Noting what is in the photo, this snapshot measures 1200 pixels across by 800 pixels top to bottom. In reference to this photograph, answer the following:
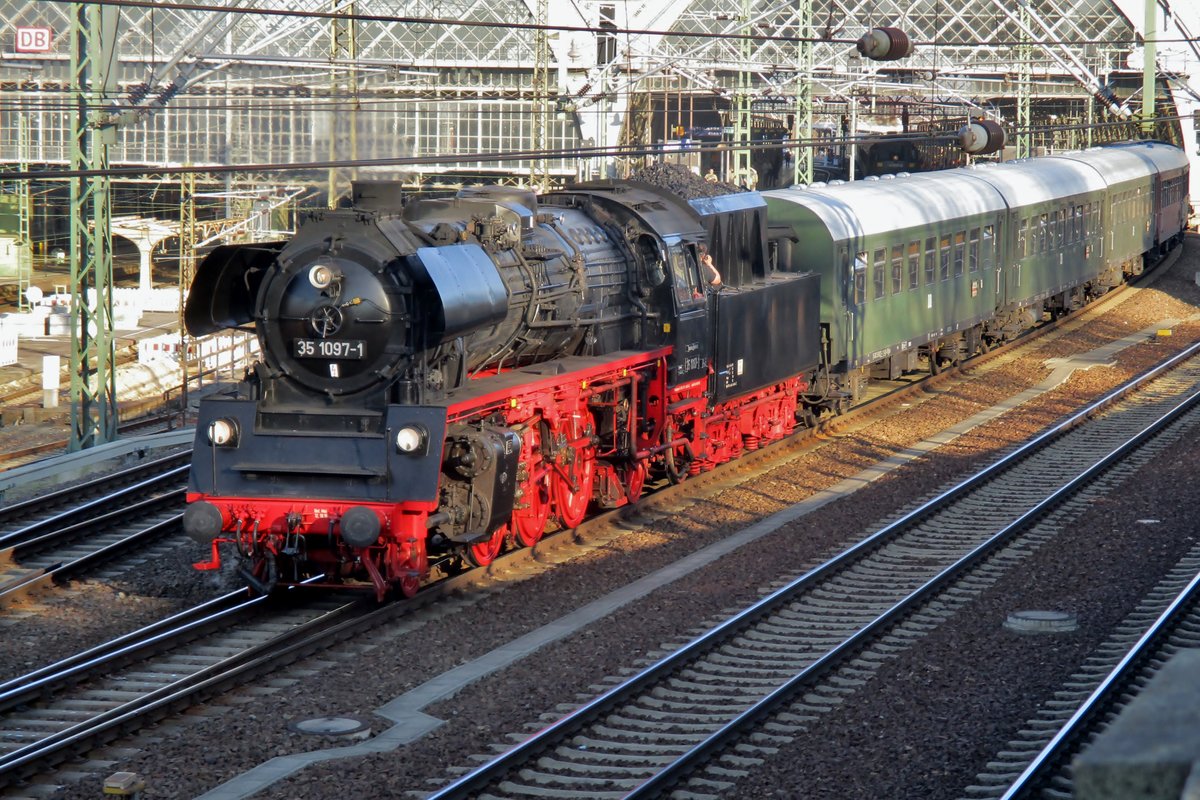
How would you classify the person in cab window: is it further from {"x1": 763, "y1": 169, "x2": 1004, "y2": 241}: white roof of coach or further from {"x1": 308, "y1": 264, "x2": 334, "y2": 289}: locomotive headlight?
{"x1": 308, "y1": 264, "x2": 334, "y2": 289}: locomotive headlight

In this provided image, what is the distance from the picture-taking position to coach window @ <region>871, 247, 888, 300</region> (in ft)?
71.1

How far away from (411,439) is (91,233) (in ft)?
36.0

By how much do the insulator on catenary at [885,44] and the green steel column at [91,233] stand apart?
9.60 meters

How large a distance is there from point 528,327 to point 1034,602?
4766 mm

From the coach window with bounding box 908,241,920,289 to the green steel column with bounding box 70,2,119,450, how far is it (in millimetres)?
11194

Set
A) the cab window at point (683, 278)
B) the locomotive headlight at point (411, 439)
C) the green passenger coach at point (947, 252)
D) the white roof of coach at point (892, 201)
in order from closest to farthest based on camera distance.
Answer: the locomotive headlight at point (411, 439), the cab window at point (683, 278), the green passenger coach at point (947, 252), the white roof of coach at point (892, 201)

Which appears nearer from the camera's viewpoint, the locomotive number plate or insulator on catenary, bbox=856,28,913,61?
the locomotive number plate

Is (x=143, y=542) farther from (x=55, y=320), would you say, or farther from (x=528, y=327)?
(x=55, y=320)

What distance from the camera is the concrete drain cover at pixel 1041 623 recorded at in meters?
11.4

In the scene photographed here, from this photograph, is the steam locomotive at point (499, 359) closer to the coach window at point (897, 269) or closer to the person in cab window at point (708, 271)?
the person in cab window at point (708, 271)

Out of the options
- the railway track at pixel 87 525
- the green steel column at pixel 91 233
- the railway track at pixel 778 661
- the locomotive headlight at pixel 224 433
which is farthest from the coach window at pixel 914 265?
the locomotive headlight at pixel 224 433

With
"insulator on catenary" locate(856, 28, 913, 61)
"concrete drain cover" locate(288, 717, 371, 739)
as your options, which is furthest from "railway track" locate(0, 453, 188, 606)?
"insulator on catenary" locate(856, 28, 913, 61)

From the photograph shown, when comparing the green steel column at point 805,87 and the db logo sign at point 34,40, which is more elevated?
the db logo sign at point 34,40

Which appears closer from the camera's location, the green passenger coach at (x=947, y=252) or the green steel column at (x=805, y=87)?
the green passenger coach at (x=947, y=252)
